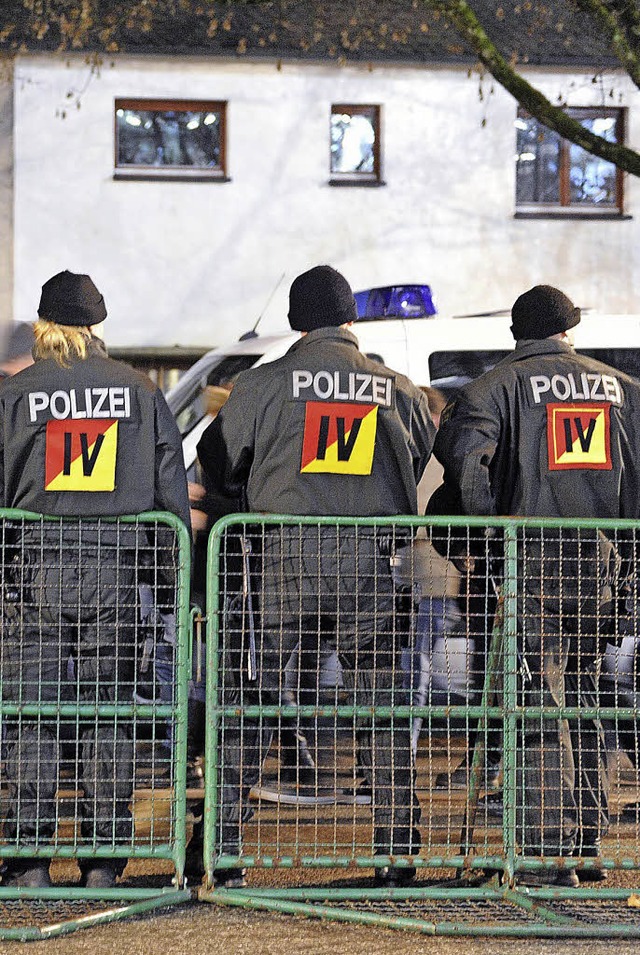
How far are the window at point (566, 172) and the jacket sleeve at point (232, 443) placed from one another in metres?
16.6

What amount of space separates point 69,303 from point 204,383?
3.92 m

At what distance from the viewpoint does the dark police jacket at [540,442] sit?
5.72 m

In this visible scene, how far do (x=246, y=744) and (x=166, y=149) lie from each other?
16857mm

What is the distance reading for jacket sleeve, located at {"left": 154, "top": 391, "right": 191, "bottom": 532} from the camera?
549 cm

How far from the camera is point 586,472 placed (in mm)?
5754

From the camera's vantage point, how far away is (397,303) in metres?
9.83

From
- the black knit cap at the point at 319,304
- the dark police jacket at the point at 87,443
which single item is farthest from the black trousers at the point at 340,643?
the black knit cap at the point at 319,304

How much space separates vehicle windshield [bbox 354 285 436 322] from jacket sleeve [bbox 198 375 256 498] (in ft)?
13.3

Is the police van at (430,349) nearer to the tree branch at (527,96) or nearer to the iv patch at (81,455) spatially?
the iv patch at (81,455)

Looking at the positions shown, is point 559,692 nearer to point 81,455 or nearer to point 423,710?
point 423,710

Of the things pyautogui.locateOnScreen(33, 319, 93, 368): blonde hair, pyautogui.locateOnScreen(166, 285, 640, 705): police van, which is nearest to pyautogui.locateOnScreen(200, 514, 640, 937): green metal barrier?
pyautogui.locateOnScreen(33, 319, 93, 368): blonde hair

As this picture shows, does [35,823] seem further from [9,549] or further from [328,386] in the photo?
[328,386]

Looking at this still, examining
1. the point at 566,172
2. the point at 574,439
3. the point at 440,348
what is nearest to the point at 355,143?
the point at 566,172

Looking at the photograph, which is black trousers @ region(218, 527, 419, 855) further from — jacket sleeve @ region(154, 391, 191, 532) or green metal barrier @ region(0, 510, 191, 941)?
jacket sleeve @ region(154, 391, 191, 532)
